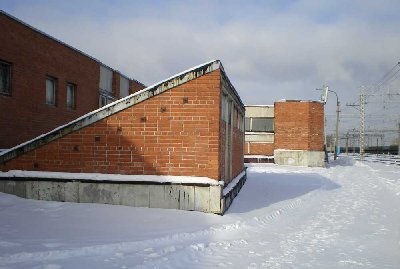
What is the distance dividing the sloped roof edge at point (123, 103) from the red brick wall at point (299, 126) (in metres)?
19.4

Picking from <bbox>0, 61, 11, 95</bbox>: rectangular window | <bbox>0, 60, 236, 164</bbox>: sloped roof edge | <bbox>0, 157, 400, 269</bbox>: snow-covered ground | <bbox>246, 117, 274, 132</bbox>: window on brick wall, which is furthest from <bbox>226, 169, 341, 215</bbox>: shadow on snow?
<bbox>246, 117, 274, 132</bbox>: window on brick wall

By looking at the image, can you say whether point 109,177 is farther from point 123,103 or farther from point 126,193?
point 123,103

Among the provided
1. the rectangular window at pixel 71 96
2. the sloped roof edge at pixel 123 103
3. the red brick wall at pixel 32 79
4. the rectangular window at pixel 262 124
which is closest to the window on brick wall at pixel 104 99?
the red brick wall at pixel 32 79

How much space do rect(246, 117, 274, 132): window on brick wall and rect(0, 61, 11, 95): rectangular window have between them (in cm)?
2043

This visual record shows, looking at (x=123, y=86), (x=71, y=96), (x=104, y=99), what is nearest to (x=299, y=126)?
(x=123, y=86)

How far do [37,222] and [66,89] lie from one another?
10.2m

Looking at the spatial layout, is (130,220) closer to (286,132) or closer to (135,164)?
(135,164)

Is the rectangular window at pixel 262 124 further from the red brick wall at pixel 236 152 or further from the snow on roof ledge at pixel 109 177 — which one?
the snow on roof ledge at pixel 109 177

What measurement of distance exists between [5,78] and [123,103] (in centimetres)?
657

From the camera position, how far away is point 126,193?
275 inches

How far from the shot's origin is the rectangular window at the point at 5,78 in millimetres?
11170

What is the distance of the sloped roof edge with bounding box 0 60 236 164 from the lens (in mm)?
7121

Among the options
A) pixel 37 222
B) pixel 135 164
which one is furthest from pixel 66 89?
pixel 37 222

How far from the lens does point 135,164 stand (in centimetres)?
715
